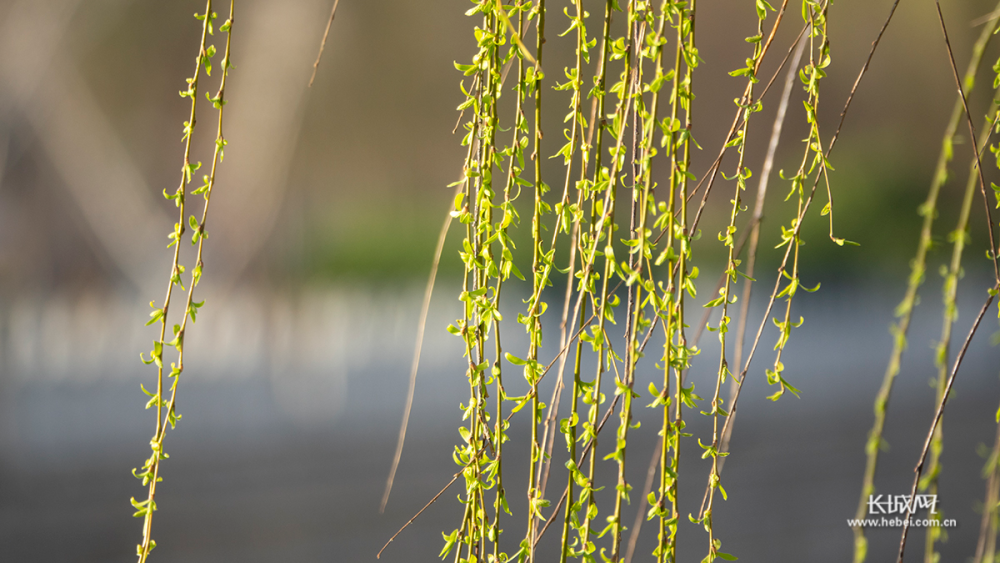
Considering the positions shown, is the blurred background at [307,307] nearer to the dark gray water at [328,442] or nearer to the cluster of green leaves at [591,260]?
the dark gray water at [328,442]

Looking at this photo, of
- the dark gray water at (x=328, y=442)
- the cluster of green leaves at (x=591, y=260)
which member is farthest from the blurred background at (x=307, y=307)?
the cluster of green leaves at (x=591, y=260)

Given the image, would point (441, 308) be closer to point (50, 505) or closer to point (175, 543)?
point (175, 543)

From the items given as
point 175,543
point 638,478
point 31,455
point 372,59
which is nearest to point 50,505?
point 31,455

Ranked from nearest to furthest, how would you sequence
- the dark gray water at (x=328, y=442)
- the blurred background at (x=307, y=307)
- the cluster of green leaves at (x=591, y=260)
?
the cluster of green leaves at (x=591, y=260) < the dark gray water at (x=328, y=442) < the blurred background at (x=307, y=307)

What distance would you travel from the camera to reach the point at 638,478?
206cm

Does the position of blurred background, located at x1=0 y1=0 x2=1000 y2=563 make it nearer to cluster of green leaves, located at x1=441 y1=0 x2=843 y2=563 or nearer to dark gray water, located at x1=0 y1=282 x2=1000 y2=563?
dark gray water, located at x1=0 y1=282 x2=1000 y2=563

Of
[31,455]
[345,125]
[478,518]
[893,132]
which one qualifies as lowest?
[31,455]

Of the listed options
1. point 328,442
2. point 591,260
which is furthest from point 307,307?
point 591,260

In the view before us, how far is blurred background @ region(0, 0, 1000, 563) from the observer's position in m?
2.02

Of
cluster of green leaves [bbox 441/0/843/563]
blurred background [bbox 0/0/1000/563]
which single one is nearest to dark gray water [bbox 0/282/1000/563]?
blurred background [bbox 0/0/1000/563]

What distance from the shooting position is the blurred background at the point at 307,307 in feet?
6.61

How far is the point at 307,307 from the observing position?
2.65 metres

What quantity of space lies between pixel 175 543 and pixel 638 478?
1323mm

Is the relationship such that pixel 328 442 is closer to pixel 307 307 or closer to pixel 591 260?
pixel 307 307
